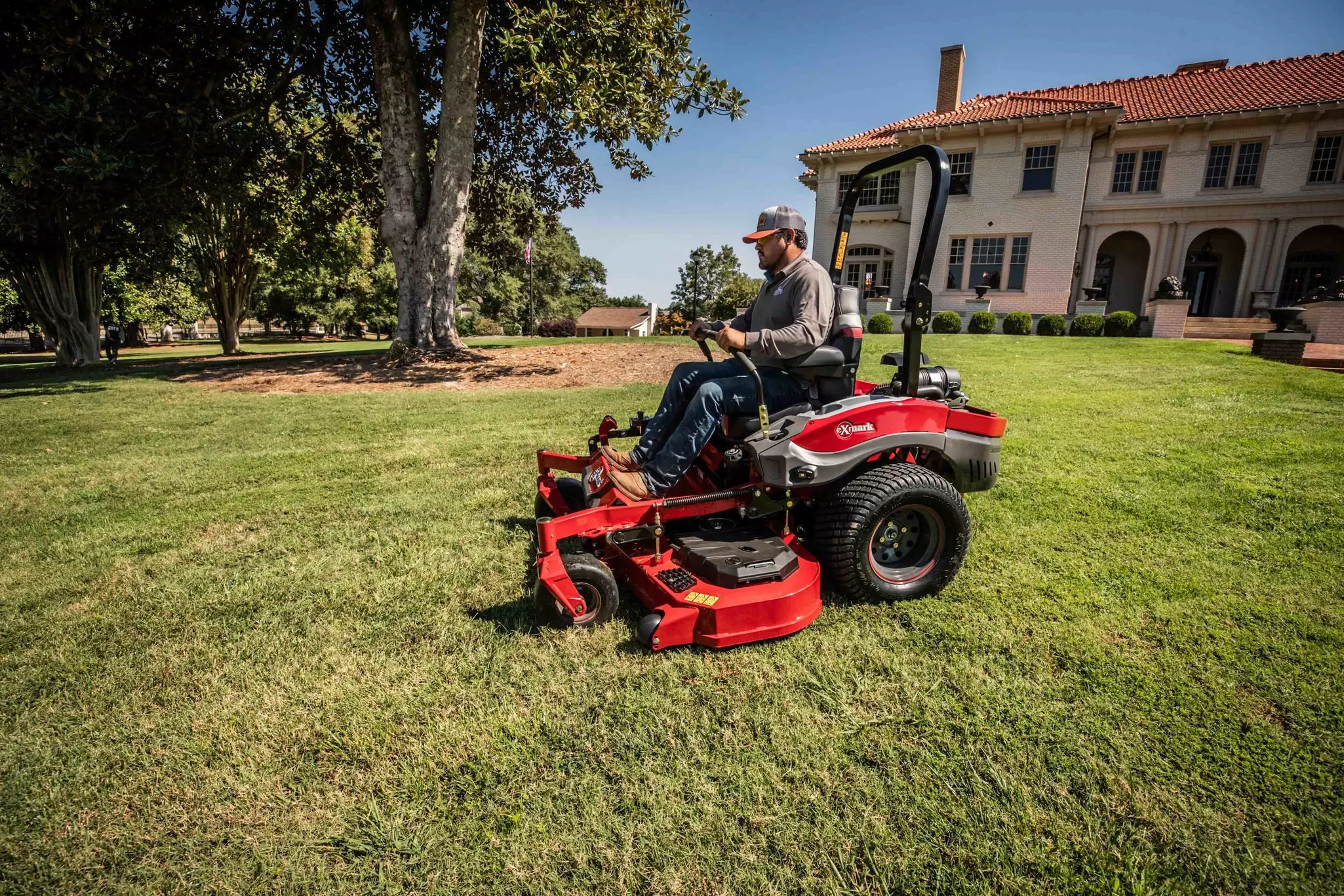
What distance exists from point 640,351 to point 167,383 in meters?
8.93

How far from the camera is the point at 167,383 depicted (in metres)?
10.9

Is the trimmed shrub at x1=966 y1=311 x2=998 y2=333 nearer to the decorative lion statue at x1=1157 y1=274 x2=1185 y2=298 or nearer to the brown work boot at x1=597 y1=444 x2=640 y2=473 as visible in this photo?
the decorative lion statue at x1=1157 y1=274 x2=1185 y2=298

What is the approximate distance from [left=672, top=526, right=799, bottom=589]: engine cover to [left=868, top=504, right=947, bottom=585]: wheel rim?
0.57m

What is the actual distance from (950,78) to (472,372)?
77.4 feet

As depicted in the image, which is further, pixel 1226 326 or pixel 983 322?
pixel 983 322

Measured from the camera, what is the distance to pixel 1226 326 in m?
19.3

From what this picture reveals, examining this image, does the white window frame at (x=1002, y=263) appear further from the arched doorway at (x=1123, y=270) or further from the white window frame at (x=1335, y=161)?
the white window frame at (x=1335, y=161)

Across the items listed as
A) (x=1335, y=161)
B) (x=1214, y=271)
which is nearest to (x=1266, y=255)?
(x=1214, y=271)

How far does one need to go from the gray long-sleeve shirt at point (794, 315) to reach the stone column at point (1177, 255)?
26.0 m

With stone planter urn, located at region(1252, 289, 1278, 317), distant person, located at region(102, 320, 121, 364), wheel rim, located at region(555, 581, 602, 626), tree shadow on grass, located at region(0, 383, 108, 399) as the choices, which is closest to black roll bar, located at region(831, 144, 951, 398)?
wheel rim, located at region(555, 581, 602, 626)

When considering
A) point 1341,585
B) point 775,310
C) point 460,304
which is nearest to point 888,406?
point 775,310

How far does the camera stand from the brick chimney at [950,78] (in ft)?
78.1

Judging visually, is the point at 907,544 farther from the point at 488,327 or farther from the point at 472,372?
the point at 488,327

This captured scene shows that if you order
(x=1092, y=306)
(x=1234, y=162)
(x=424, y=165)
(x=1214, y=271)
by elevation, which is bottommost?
(x=1092, y=306)
